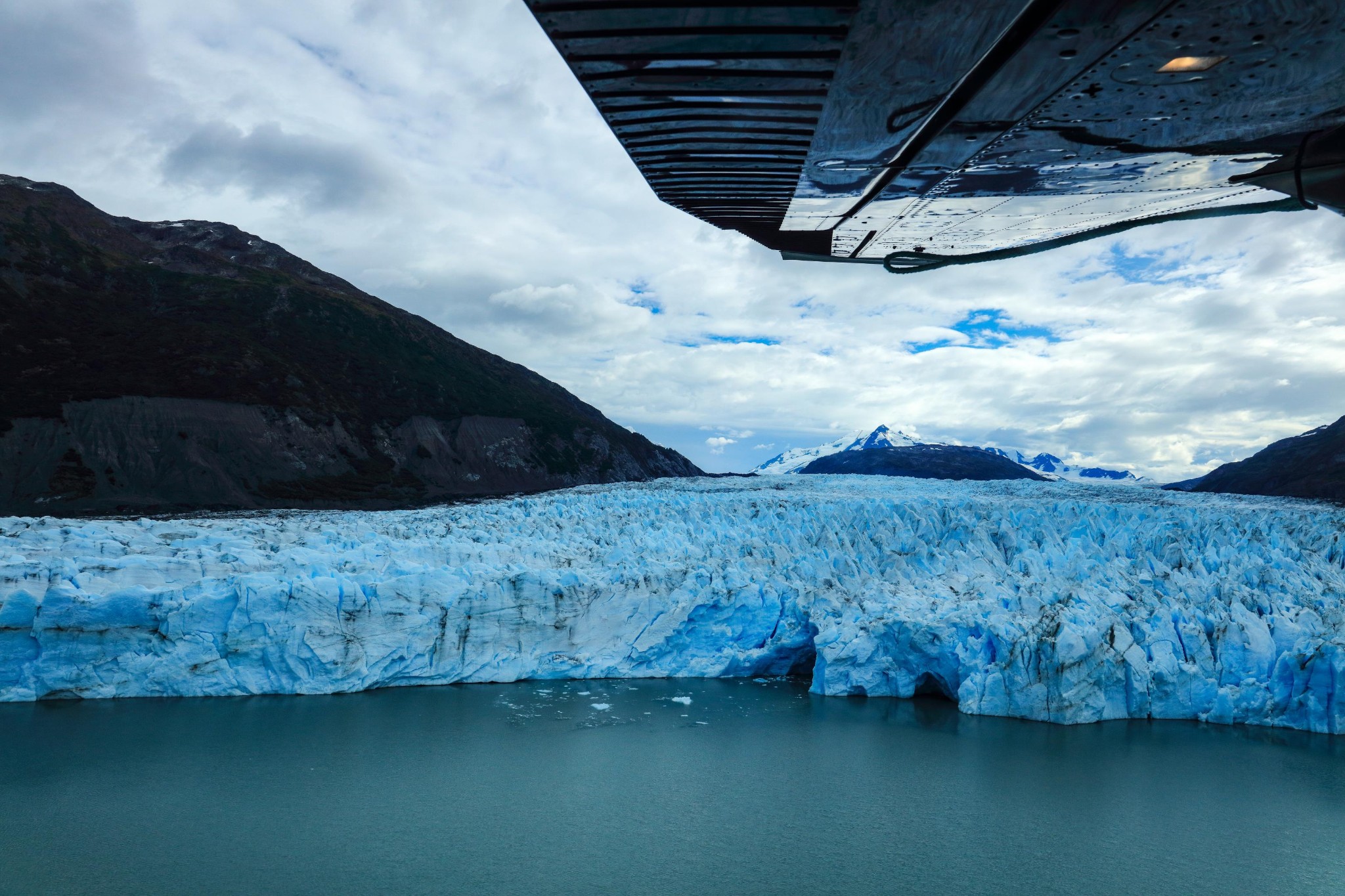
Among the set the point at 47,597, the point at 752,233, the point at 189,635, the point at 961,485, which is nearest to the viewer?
the point at 752,233

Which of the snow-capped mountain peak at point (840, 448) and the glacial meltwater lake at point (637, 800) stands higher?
the snow-capped mountain peak at point (840, 448)

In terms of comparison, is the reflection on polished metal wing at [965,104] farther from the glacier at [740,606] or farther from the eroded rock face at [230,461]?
the eroded rock face at [230,461]

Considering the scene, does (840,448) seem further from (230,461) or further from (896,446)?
(230,461)

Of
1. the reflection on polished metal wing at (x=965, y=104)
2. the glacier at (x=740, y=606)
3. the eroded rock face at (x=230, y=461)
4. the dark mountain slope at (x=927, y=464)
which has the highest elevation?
the dark mountain slope at (x=927, y=464)

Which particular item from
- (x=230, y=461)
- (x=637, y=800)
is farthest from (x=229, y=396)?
(x=637, y=800)

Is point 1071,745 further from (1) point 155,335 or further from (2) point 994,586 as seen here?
(1) point 155,335

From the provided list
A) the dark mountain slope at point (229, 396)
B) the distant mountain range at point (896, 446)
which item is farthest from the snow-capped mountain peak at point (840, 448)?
the dark mountain slope at point (229, 396)

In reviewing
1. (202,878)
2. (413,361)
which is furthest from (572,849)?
(413,361)
